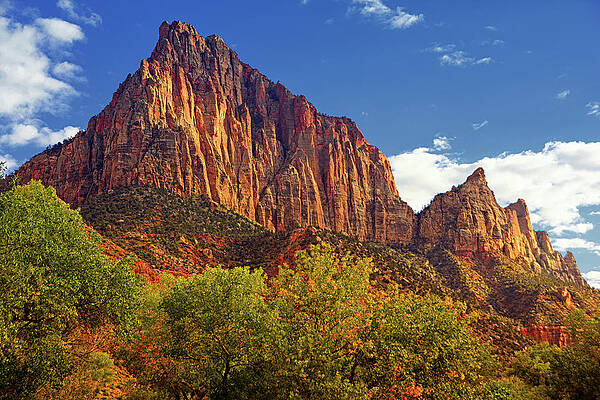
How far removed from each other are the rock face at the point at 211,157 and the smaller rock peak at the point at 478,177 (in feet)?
113

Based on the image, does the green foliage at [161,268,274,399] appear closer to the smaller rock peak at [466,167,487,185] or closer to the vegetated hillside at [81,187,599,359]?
the vegetated hillside at [81,187,599,359]

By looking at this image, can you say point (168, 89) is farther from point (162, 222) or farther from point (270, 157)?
point (162, 222)

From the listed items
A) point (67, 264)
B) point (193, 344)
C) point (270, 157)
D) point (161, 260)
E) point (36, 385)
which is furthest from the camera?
point (270, 157)

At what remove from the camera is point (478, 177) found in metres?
185

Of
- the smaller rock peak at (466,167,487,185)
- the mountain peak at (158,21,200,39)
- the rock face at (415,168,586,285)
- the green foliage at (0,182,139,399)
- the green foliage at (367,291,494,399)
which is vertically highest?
the mountain peak at (158,21,200,39)

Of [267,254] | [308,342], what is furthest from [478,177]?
[308,342]

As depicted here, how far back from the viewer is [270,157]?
182250 mm

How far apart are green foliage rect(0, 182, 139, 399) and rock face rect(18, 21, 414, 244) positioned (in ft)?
320

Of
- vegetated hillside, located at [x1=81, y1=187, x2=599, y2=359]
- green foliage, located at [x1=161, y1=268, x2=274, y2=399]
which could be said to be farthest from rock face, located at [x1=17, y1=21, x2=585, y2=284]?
green foliage, located at [x1=161, y1=268, x2=274, y2=399]

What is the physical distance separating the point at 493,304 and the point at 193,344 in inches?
4195

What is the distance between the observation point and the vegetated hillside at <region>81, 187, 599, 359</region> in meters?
75.6

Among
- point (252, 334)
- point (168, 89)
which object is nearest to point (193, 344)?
point (252, 334)

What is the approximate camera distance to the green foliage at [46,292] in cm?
1647

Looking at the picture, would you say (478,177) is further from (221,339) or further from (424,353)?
(221,339)
